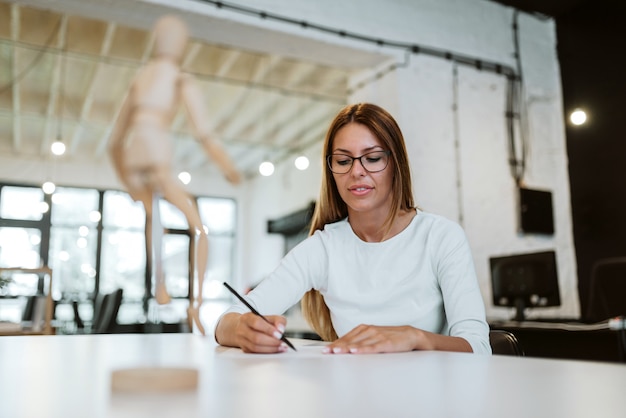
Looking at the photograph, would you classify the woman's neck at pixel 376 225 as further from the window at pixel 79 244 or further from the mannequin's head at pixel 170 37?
the window at pixel 79 244

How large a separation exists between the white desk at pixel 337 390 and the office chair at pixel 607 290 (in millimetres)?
4093

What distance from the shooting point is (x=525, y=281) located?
11.5 ft

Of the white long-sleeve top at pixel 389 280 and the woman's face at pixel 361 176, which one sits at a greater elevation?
the woman's face at pixel 361 176

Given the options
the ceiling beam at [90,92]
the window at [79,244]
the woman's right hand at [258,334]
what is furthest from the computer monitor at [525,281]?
the window at [79,244]

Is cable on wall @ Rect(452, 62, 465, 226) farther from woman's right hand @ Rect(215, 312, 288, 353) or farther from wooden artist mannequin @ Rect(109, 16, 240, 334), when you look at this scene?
wooden artist mannequin @ Rect(109, 16, 240, 334)

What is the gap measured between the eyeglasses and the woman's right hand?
0.58 m

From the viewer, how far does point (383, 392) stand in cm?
44

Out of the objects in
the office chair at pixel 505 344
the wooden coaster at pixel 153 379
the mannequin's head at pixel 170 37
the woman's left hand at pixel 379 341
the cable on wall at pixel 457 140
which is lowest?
the office chair at pixel 505 344

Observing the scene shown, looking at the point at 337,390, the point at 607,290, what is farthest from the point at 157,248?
the point at 607,290

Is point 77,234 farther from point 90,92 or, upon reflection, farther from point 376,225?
point 376,225

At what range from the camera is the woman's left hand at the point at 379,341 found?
2.93ft

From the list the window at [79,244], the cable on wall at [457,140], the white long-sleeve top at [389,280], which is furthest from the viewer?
the window at [79,244]

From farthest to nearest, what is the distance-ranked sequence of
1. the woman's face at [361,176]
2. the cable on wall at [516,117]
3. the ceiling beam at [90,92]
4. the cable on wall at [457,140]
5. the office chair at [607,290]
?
1. the ceiling beam at [90,92]
2. the cable on wall at [516,117]
3. the cable on wall at [457,140]
4. the office chair at [607,290]
5. the woman's face at [361,176]

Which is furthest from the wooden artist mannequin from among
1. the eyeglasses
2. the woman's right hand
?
the eyeglasses
